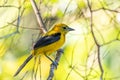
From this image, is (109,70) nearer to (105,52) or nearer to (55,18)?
(105,52)

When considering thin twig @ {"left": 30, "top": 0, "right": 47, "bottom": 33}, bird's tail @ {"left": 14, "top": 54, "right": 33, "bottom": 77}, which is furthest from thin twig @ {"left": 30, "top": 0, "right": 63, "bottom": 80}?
bird's tail @ {"left": 14, "top": 54, "right": 33, "bottom": 77}

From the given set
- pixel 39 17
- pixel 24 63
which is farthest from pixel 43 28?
pixel 24 63

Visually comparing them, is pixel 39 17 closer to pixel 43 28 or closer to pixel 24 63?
pixel 43 28

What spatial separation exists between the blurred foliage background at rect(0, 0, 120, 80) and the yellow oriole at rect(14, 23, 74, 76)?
0.04 metres

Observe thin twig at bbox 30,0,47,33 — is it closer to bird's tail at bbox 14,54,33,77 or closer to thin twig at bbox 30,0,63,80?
thin twig at bbox 30,0,63,80

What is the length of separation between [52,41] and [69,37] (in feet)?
0.30

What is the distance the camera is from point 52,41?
4.81 feet

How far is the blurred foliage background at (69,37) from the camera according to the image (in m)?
1.46

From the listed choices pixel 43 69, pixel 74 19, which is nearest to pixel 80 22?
pixel 74 19

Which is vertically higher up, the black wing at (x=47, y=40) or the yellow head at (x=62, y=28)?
the yellow head at (x=62, y=28)

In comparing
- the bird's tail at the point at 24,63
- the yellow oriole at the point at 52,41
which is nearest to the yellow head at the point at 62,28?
the yellow oriole at the point at 52,41

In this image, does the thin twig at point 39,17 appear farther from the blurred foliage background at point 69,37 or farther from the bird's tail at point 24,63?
the bird's tail at point 24,63

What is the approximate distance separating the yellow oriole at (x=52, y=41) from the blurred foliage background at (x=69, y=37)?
0.14ft

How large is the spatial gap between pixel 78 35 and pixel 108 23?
0.14 metres
